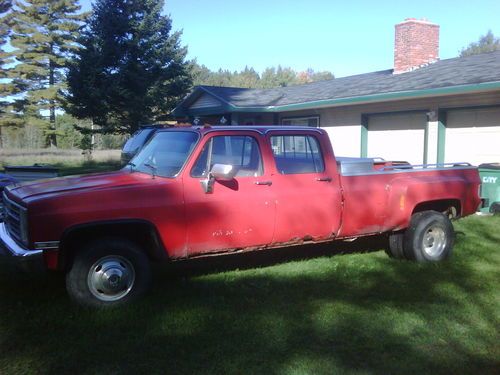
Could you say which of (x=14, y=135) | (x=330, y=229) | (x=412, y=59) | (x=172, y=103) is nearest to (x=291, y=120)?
(x=412, y=59)

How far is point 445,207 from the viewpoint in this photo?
7.12 meters

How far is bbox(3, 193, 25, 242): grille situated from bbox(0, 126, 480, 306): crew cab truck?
11 mm

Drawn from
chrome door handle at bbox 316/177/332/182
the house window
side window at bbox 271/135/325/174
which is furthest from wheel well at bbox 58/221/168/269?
the house window

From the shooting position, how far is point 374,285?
584 cm

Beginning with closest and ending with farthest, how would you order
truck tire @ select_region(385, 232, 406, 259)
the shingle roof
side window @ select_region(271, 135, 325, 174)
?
1. side window @ select_region(271, 135, 325, 174)
2. truck tire @ select_region(385, 232, 406, 259)
3. the shingle roof

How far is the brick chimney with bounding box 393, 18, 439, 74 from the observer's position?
53.1ft

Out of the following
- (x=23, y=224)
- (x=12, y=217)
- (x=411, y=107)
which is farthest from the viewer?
(x=411, y=107)

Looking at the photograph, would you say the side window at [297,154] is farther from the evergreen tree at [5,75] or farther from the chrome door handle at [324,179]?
the evergreen tree at [5,75]

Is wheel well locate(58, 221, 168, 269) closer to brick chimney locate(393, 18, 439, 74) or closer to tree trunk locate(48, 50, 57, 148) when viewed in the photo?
brick chimney locate(393, 18, 439, 74)

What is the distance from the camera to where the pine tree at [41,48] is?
42.7 meters

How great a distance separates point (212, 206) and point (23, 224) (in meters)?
1.79

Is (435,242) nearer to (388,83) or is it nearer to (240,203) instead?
(240,203)

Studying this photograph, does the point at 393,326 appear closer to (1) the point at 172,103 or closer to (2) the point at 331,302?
(2) the point at 331,302

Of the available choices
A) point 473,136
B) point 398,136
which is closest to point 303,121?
point 398,136
